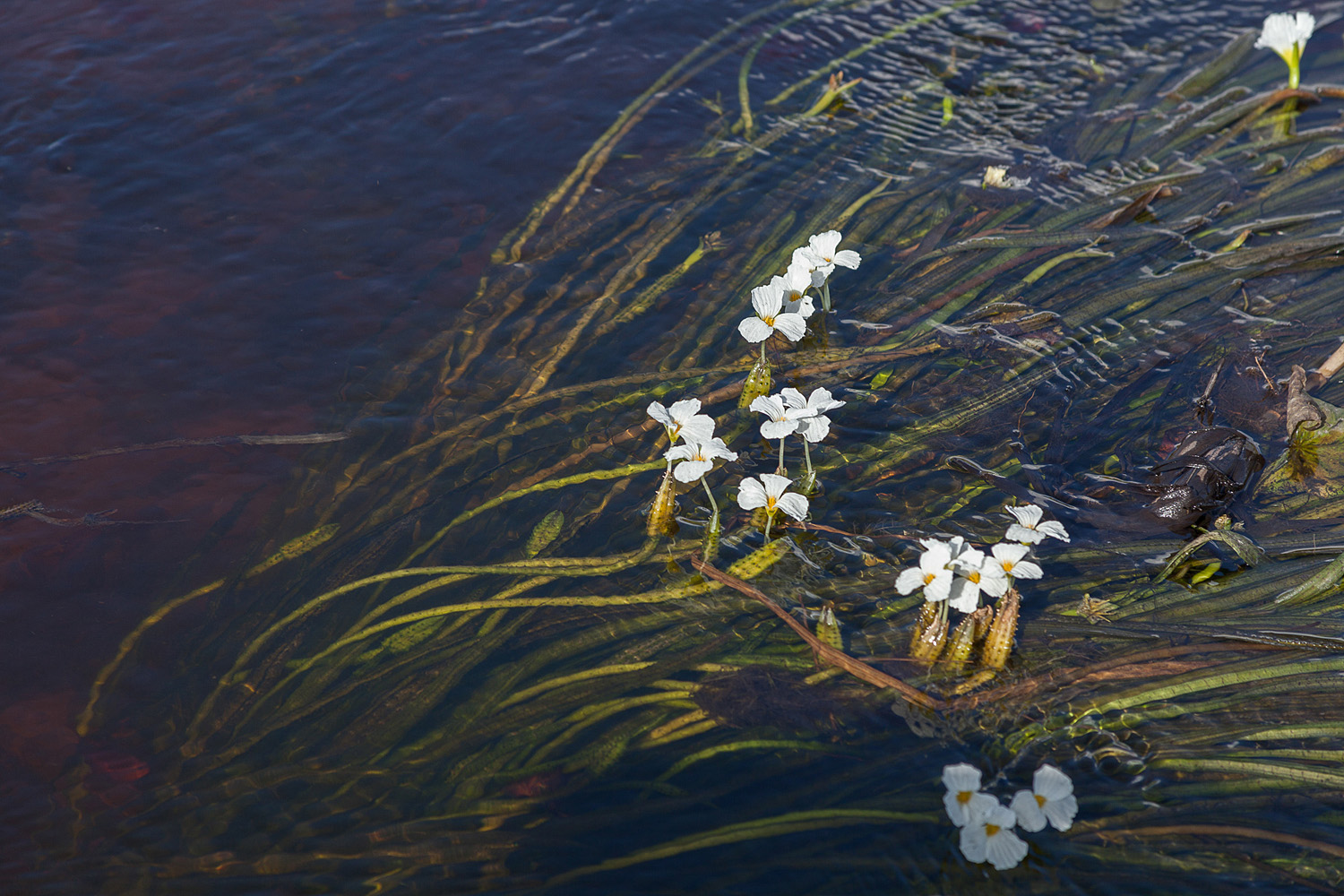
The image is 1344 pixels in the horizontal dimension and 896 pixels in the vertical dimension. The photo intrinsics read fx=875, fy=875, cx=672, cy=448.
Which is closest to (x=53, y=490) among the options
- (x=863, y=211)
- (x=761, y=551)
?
(x=761, y=551)

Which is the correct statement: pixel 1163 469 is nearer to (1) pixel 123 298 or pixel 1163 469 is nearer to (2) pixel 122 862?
(2) pixel 122 862

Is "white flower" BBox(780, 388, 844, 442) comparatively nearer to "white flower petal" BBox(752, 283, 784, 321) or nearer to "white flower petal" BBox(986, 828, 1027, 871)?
"white flower petal" BBox(752, 283, 784, 321)

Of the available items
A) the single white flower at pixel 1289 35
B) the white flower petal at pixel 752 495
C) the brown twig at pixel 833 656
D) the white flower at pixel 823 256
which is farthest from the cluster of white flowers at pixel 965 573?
the single white flower at pixel 1289 35

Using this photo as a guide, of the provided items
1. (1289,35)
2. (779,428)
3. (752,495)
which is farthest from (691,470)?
(1289,35)

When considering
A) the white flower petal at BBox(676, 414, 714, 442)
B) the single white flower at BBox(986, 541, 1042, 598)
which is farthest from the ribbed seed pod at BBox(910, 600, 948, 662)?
the white flower petal at BBox(676, 414, 714, 442)

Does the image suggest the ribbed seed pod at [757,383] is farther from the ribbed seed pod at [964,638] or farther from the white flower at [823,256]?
the ribbed seed pod at [964,638]

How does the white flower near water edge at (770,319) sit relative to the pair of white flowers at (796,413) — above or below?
above

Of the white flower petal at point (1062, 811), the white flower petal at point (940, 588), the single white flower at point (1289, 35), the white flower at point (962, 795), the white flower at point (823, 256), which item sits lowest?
the white flower petal at point (1062, 811)
